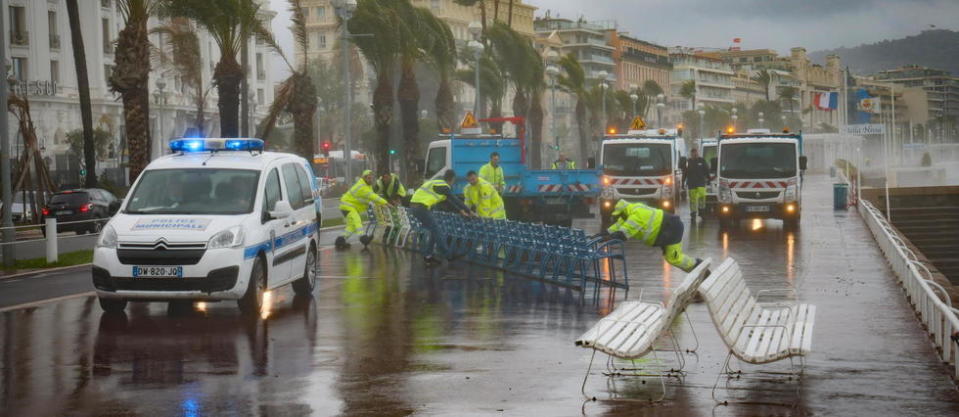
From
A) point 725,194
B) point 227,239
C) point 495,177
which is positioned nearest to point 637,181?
point 725,194

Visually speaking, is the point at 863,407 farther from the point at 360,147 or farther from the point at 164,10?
the point at 360,147

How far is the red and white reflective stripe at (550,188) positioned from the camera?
1319 inches

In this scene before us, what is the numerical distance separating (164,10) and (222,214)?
88.4 ft

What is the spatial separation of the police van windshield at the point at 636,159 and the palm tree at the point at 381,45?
42.7ft

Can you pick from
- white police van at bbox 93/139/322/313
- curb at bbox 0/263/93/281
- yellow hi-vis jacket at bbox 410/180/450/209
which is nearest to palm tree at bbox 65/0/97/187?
curb at bbox 0/263/93/281

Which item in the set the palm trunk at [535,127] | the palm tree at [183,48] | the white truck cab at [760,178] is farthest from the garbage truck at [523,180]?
the palm trunk at [535,127]

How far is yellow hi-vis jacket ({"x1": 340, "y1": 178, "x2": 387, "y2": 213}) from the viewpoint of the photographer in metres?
26.3

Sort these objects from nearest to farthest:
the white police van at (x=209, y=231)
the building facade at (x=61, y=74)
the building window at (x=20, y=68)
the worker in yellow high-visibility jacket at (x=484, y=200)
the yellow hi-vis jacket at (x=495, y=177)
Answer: the white police van at (x=209, y=231), the worker in yellow high-visibility jacket at (x=484, y=200), the yellow hi-vis jacket at (x=495, y=177), the building facade at (x=61, y=74), the building window at (x=20, y=68)

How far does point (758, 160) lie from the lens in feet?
111

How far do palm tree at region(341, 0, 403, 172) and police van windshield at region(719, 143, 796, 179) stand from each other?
Answer: 17.0m

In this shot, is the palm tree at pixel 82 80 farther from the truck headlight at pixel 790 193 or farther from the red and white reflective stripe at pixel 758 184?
the truck headlight at pixel 790 193

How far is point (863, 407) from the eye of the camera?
9477 mm

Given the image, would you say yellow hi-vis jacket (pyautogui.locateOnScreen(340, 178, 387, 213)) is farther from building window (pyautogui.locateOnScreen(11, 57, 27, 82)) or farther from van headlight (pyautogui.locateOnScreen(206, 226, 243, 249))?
building window (pyautogui.locateOnScreen(11, 57, 27, 82))

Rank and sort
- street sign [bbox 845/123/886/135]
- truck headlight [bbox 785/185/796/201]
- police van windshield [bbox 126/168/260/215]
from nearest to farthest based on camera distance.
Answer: police van windshield [bbox 126/168/260/215] → truck headlight [bbox 785/185/796/201] → street sign [bbox 845/123/886/135]
